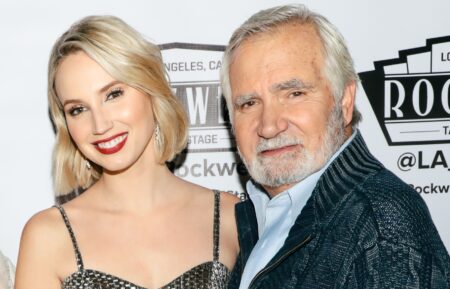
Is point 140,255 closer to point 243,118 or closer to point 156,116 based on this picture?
point 156,116

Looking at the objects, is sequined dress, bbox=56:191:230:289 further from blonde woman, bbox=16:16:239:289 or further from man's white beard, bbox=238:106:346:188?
man's white beard, bbox=238:106:346:188

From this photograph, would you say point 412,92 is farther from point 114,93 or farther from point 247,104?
point 114,93

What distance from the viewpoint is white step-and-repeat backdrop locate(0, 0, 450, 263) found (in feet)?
7.46

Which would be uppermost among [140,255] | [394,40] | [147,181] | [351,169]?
[394,40]

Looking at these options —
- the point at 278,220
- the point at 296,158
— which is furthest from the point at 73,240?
the point at 296,158

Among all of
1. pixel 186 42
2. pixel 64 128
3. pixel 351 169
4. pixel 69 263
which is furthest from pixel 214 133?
pixel 351 169

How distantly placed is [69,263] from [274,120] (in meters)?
0.74

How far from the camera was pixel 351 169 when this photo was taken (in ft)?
5.16

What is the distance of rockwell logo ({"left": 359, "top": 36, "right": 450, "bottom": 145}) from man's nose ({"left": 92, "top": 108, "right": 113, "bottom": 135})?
36.5 inches

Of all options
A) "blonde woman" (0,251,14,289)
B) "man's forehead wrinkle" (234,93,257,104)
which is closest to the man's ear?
"man's forehead wrinkle" (234,93,257,104)

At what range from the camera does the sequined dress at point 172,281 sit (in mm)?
1958

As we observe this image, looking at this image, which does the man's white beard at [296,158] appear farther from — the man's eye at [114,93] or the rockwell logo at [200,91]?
the rockwell logo at [200,91]

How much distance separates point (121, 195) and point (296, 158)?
26.1 inches

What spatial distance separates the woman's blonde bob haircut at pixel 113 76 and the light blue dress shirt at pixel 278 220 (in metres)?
0.45
